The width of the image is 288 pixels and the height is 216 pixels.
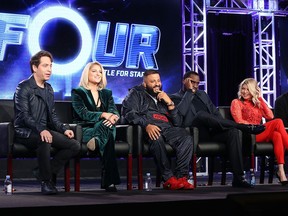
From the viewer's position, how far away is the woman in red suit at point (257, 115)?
21.1 feet

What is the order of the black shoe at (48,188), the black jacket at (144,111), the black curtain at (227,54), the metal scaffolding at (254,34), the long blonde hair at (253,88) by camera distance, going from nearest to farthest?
the black shoe at (48,188), the black jacket at (144,111), the long blonde hair at (253,88), the metal scaffolding at (254,34), the black curtain at (227,54)

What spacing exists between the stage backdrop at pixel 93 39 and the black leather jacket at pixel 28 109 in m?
2.94

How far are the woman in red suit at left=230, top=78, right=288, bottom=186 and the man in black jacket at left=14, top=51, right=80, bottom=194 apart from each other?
199 centimetres

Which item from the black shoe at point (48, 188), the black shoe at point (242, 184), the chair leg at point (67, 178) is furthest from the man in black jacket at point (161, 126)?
the black shoe at point (48, 188)

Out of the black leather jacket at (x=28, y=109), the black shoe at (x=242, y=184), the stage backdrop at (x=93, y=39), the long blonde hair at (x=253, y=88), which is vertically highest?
the stage backdrop at (x=93, y=39)

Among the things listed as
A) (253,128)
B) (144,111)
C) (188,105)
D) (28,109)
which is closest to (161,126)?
(144,111)

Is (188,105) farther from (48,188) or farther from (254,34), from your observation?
(254,34)

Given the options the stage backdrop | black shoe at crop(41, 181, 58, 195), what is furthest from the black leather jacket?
the stage backdrop

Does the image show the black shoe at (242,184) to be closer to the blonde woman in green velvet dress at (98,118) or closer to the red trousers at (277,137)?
the red trousers at (277,137)

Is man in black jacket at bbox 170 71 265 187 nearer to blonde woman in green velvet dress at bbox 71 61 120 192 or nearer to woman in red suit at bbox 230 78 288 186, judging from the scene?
woman in red suit at bbox 230 78 288 186

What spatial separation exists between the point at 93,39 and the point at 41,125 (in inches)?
147

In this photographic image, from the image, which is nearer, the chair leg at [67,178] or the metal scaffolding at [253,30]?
the chair leg at [67,178]

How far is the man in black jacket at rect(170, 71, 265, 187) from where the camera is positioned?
6.11 m

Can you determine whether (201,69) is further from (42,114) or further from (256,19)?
(42,114)
